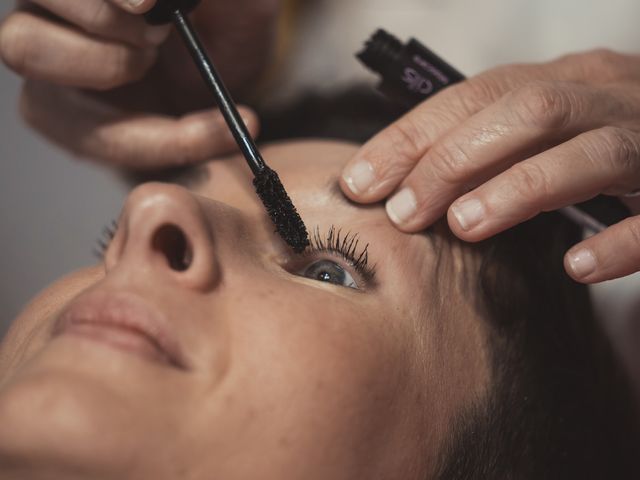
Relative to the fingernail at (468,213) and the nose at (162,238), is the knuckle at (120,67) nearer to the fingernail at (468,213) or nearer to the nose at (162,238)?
the nose at (162,238)

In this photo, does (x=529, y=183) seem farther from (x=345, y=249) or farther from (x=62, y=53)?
(x=62, y=53)

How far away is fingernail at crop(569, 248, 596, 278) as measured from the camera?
0.69 metres

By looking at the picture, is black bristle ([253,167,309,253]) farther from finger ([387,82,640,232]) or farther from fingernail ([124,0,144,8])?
fingernail ([124,0,144,8])

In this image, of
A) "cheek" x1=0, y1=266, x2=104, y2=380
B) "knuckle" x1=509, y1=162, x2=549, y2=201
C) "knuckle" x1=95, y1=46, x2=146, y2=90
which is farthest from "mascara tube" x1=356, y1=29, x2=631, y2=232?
"cheek" x1=0, y1=266, x2=104, y2=380

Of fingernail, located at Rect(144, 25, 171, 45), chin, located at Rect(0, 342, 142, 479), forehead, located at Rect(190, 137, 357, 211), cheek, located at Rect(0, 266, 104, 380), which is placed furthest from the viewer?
fingernail, located at Rect(144, 25, 171, 45)

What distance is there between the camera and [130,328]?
0.55 m

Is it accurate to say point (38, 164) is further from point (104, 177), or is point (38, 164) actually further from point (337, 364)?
point (337, 364)

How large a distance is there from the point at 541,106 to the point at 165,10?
1.41ft

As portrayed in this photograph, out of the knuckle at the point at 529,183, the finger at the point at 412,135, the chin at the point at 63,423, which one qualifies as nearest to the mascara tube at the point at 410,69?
the finger at the point at 412,135

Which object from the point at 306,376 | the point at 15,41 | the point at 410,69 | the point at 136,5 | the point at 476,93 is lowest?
the point at 306,376

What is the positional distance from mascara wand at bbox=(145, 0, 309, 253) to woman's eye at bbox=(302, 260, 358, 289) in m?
0.04

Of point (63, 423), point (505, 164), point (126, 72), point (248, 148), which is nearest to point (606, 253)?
point (505, 164)

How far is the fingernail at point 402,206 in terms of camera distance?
27.7 inches

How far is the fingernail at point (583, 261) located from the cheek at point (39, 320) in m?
0.49
